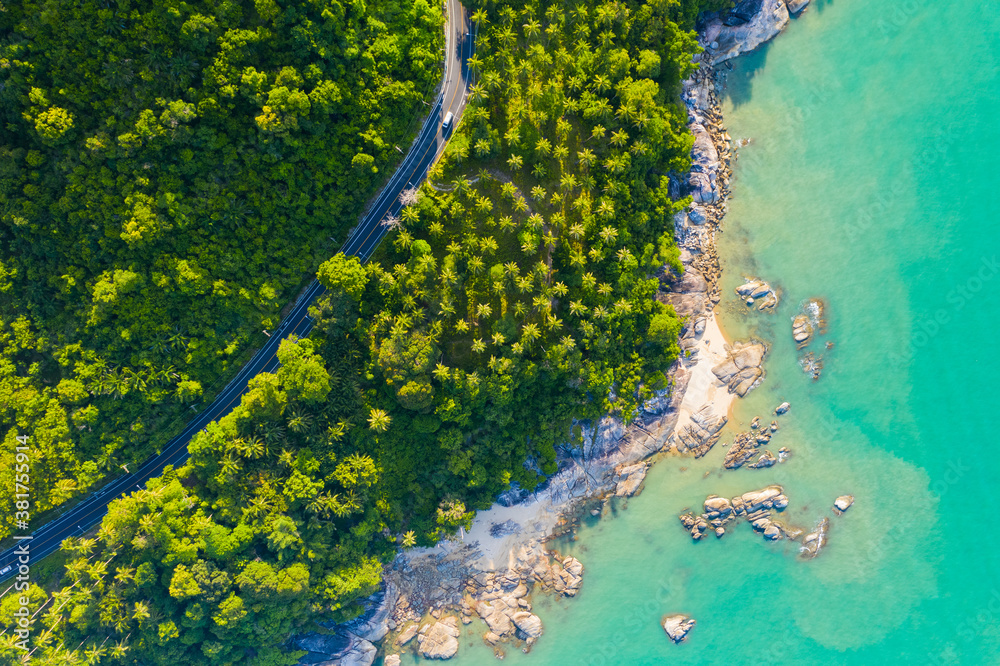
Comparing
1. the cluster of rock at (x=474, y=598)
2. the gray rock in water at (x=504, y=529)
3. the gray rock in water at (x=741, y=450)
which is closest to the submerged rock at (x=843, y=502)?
the gray rock in water at (x=741, y=450)

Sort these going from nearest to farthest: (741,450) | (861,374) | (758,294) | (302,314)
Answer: (302,314)
(861,374)
(758,294)
(741,450)

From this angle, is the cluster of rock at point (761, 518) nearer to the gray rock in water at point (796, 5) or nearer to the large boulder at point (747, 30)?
the large boulder at point (747, 30)

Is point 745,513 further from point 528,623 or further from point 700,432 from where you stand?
point 528,623

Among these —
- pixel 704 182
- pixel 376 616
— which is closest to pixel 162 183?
pixel 376 616

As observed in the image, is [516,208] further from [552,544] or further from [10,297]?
[10,297]

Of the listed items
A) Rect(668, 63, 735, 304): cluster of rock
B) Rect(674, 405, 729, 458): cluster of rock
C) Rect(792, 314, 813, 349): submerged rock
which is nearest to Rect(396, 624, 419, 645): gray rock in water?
Rect(674, 405, 729, 458): cluster of rock

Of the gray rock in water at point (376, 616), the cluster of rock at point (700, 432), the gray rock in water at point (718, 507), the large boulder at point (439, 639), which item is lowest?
the large boulder at point (439, 639)
